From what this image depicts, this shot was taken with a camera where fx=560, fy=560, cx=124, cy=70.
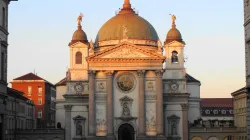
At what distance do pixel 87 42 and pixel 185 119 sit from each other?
1875 cm

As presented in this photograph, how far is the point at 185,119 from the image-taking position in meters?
78.8

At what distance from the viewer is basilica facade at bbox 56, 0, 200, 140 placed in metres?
75.8

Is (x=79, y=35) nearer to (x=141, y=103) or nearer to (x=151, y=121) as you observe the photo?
(x=141, y=103)

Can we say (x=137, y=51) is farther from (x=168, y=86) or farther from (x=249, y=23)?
(x=249, y=23)

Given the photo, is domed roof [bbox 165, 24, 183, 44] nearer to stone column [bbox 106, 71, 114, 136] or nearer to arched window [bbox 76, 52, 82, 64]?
stone column [bbox 106, 71, 114, 136]

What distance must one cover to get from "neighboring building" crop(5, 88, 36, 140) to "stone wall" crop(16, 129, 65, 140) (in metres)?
1.10

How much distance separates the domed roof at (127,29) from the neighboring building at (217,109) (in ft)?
161

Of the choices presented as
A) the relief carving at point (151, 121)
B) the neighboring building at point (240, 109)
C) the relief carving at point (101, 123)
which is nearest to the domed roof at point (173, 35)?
the neighboring building at point (240, 109)

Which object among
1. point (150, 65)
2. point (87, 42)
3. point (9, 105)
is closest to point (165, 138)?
point (150, 65)

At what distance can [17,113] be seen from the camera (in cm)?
9131

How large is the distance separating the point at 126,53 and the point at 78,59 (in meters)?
9.88

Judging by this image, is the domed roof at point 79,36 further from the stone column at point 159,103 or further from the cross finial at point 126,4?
the stone column at point 159,103

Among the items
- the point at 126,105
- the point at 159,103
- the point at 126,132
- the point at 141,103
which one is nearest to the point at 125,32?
the point at 126,105

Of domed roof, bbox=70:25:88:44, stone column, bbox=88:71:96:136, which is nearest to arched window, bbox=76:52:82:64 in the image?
domed roof, bbox=70:25:88:44
